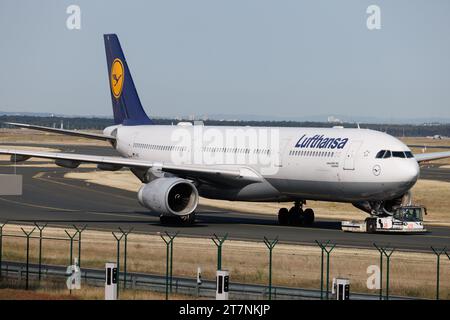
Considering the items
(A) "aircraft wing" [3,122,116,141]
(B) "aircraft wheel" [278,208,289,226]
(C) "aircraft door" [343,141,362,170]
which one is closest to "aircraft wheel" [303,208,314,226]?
(B) "aircraft wheel" [278,208,289,226]

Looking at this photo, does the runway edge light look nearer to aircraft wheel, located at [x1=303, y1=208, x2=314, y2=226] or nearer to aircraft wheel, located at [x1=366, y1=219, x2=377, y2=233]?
aircraft wheel, located at [x1=366, y1=219, x2=377, y2=233]

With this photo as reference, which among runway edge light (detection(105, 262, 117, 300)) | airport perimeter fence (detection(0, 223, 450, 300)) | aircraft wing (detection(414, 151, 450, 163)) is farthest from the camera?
aircraft wing (detection(414, 151, 450, 163))

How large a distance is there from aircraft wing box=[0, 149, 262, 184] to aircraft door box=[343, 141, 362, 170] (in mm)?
5879

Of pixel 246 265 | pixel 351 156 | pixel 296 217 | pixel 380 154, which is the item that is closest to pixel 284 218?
pixel 296 217

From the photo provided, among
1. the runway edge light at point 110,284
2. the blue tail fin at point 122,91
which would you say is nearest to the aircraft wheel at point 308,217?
the blue tail fin at point 122,91

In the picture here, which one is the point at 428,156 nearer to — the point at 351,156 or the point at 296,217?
the point at 296,217

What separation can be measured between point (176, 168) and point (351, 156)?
390 inches

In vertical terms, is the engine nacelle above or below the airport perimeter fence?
above

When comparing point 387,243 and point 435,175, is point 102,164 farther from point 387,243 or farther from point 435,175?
point 435,175

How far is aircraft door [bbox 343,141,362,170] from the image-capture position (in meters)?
54.2

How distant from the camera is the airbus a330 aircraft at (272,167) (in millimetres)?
53875

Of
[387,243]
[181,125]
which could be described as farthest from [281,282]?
[181,125]

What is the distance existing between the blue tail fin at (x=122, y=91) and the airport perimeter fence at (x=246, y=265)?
21206 millimetres

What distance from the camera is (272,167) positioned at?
5803 centimetres
